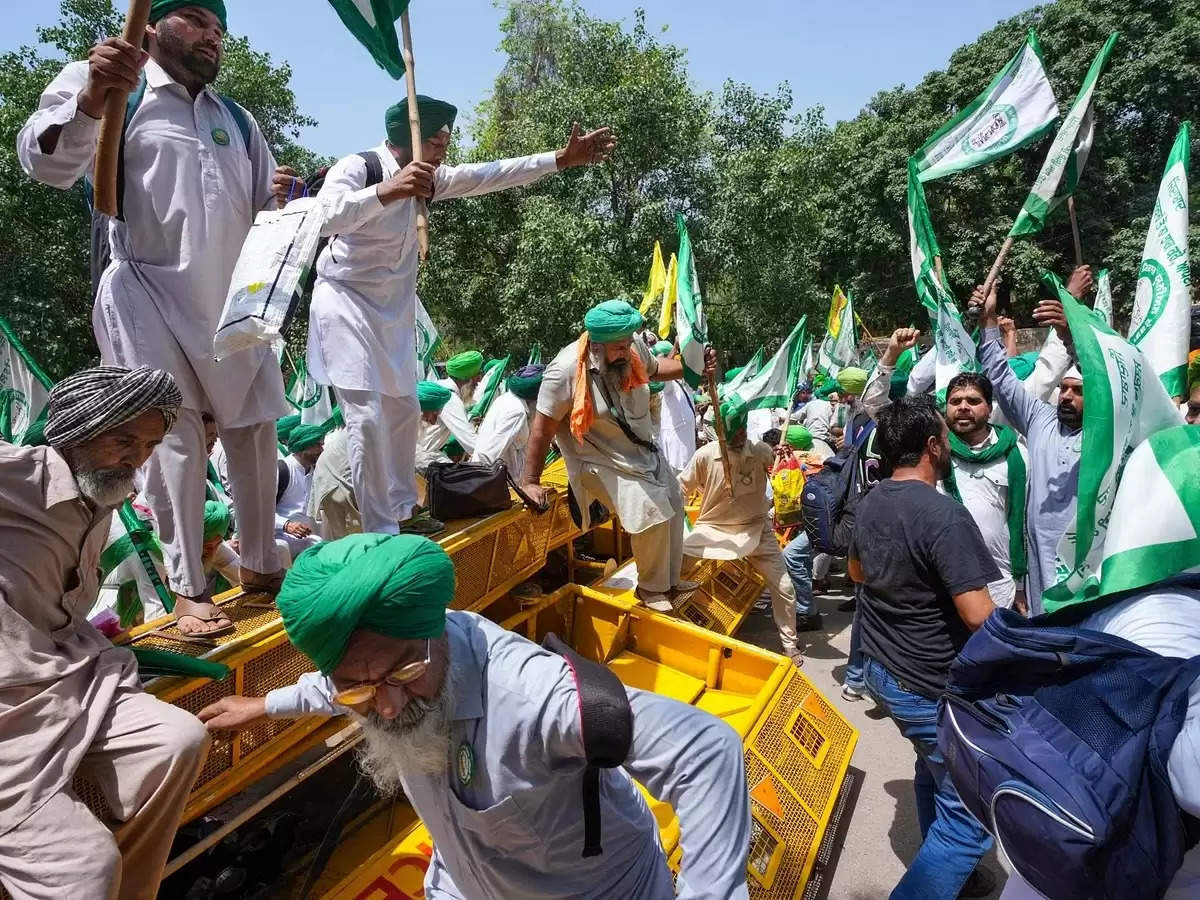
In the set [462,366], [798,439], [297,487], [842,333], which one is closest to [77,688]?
[297,487]

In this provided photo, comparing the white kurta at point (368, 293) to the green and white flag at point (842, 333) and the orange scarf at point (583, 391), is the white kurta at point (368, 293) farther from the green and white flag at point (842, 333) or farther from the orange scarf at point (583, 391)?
the green and white flag at point (842, 333)

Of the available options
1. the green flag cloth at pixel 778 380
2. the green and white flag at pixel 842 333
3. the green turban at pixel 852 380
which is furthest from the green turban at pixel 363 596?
the green and white flag at pixel 842 333

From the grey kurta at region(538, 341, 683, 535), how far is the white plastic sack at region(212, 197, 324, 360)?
5.50 feet

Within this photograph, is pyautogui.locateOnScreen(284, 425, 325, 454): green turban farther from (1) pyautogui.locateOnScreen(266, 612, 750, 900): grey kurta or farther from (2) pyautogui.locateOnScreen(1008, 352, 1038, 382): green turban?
(2) pyautogui.locateOnScreen(1008, 352, 1038, 382): green turban

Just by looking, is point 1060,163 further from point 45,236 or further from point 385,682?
point 45,236

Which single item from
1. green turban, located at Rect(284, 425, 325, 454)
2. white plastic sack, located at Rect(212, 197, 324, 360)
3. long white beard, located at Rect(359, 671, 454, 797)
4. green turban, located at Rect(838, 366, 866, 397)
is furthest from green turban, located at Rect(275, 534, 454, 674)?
green turban, located at Rect(838, 366, 866, 397)

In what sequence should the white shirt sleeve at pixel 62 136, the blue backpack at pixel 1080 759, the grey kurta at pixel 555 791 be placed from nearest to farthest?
the blue backpack at pixel 1080 759 → the grey kurta at pixel 555 791 → the white shirt sleeve at pixel 62 136

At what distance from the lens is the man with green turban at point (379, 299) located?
2.96 m

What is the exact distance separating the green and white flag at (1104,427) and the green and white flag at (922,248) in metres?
2.93

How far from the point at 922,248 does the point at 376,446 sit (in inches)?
155

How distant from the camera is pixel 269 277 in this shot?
6.96 feet

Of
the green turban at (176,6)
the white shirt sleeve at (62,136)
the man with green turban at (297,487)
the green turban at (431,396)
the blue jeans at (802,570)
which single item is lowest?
the blue jeans at (802,570)

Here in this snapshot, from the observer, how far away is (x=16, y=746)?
143 cm

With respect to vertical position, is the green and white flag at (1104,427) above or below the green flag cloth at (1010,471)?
above
